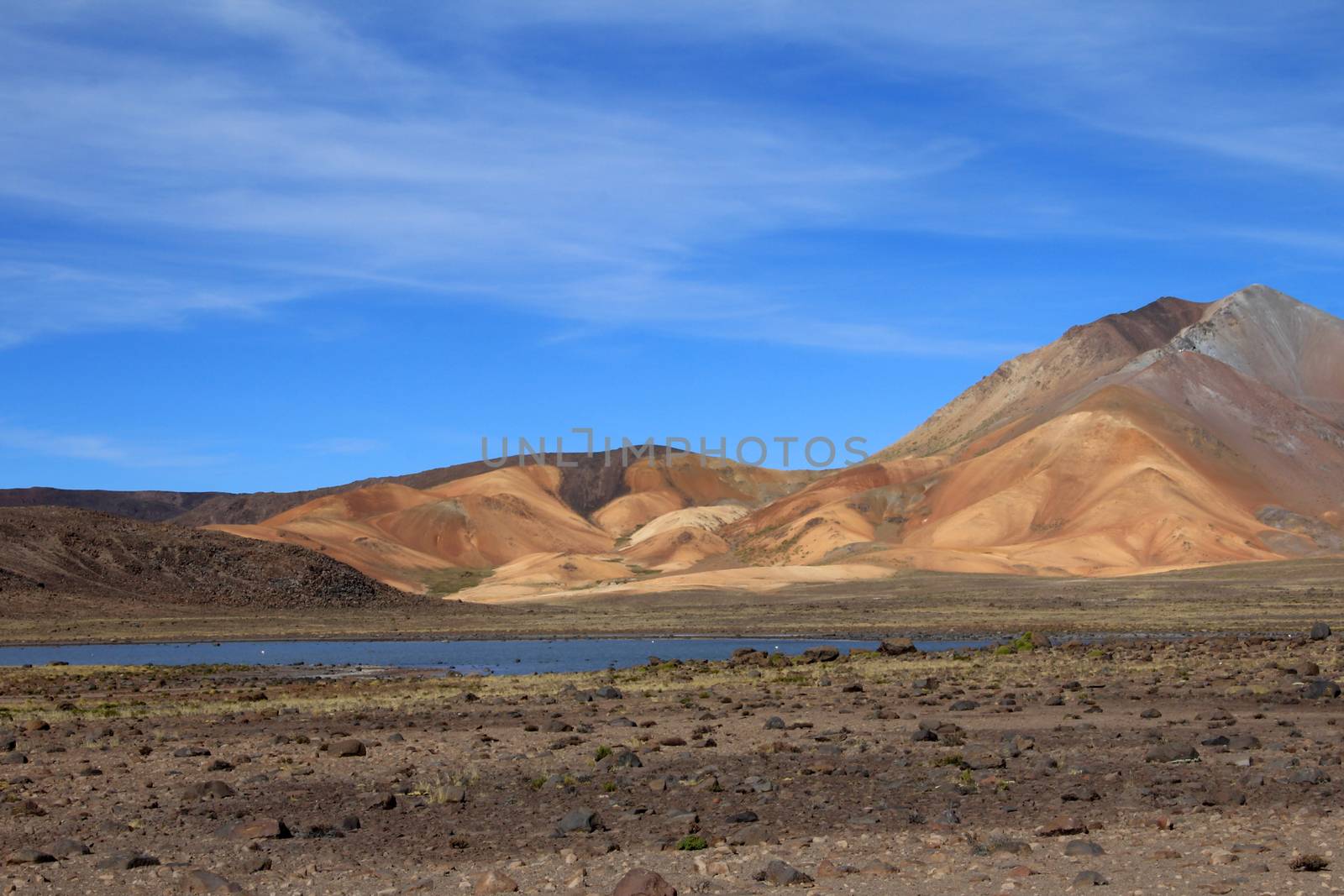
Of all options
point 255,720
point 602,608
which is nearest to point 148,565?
point 602,608

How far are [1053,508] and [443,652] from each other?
98924mm

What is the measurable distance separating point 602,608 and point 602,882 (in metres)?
84.9

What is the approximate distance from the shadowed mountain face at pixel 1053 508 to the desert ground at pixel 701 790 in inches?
3235

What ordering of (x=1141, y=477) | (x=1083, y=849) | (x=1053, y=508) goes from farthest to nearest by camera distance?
(x=1053, y=508) → (x=1141, y=477) → (x=1083, y=849)

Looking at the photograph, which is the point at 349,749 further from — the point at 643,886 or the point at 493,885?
the point at 643,886

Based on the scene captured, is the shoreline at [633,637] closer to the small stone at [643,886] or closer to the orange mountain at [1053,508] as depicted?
the orange mountain at [1053,508]

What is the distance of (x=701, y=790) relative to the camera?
18.4 m

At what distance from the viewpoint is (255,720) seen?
28766mm

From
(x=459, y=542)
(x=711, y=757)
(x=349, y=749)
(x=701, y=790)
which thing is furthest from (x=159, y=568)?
(x=701, y=790)

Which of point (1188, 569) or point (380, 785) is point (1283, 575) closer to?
point (1188, 569)

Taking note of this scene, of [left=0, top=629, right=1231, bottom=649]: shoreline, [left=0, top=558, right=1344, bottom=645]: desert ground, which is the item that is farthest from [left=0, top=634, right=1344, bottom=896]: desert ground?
[left=0, top=558, right=1344, bottom=645]: desert ground

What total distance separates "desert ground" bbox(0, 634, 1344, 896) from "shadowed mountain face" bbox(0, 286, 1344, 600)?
82.2 m

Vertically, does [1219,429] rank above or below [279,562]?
above

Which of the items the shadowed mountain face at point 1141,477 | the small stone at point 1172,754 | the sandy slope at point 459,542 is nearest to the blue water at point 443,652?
the small stone at point 1172,754
